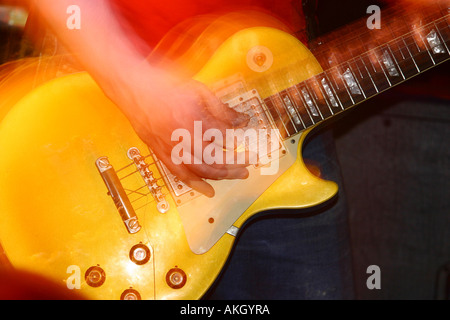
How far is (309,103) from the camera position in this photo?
3.30 ft

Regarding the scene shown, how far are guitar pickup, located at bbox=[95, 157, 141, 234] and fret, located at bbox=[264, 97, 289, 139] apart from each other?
462 mm

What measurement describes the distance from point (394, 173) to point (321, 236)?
0.77 meters

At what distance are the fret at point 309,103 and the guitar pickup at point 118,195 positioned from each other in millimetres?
563

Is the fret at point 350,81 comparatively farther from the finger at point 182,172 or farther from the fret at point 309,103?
the finger at point 182,172

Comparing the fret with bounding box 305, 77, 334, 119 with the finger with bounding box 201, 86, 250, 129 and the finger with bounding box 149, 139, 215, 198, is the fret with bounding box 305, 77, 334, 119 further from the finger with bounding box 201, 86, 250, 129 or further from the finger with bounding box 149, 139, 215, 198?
the finger with bounding box 149, 139, 215, 198

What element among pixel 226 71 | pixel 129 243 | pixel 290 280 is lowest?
pixel 290 280

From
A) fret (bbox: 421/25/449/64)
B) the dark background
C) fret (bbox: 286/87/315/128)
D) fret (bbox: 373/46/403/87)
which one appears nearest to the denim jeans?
fret (bbox: 286/87/315/128)

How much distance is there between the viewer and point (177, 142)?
879 millimetres

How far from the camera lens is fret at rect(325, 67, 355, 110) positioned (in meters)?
1.01

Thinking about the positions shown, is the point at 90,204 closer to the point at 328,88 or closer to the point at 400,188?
the point at 328,88

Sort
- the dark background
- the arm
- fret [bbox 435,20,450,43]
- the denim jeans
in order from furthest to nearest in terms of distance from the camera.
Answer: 1. the dark background
2. the denim jeans
3. fret [bbox 435,20,450,43]
4. the arm

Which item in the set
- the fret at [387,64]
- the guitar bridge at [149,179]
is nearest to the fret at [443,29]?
the fret at [387,64]

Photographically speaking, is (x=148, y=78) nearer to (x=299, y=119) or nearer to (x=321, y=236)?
(x=299, y=119)
